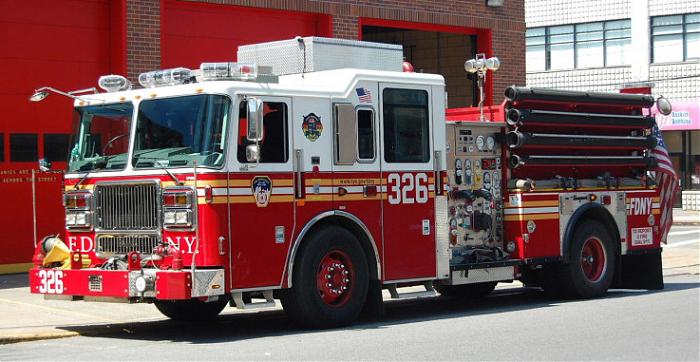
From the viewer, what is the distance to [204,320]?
43.2 ft

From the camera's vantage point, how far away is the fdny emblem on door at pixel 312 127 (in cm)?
1178

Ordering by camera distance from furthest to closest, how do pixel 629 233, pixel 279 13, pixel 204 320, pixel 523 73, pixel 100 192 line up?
pixel 523 73
pixel 279 13
pixel 629 233
pixel 204 320
pixel 100 192

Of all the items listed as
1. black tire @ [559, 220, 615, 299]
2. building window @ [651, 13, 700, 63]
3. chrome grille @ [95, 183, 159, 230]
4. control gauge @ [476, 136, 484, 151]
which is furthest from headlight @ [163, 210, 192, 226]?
building window @ [651, 13, 700, 63]

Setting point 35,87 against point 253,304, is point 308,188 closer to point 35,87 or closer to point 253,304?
point 253,304

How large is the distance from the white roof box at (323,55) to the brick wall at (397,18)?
15.3 ft

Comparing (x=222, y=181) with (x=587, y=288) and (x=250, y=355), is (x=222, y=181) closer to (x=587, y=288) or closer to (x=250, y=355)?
(x=250, y=355)

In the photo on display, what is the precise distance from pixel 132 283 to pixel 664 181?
802 cm

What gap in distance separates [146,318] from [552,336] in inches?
184

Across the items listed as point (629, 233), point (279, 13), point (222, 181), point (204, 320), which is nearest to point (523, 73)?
point (279, 13)

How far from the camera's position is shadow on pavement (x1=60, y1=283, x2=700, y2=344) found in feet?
39.1

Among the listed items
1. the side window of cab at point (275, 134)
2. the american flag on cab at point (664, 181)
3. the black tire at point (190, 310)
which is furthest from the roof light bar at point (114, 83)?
the american flag on cab at point (664, 181)

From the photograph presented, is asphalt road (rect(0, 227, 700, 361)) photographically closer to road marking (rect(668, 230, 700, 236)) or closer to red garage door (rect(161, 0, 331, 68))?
red garage door (rect(161, 0, 331, 68))

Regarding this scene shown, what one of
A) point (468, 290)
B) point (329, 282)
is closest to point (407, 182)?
point (329, 282)

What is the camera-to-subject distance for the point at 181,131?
11.4 meters
